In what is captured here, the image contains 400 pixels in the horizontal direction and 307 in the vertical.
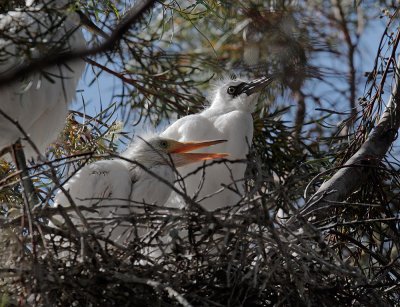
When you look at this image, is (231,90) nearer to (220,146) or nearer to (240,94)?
(240,94)

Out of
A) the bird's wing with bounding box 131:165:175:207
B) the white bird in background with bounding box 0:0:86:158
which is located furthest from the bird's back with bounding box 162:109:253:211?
the white bird in background with bounding box 0:0:86:158

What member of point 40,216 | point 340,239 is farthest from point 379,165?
point 40,216

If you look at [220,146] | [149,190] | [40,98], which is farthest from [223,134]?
[40,98]

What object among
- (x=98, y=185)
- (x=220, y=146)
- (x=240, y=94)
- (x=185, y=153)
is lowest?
(x=98, y=185)

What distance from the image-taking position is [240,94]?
13.6ft

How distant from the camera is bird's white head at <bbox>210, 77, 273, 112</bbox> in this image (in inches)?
161

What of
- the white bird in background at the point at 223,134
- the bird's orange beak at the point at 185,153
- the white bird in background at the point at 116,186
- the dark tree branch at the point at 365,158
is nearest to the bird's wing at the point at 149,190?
the white bird in background at the point at 116,186

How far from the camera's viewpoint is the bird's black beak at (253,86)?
13.4 feet

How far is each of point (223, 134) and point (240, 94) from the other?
0.26 metres

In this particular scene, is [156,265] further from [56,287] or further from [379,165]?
[379,165]

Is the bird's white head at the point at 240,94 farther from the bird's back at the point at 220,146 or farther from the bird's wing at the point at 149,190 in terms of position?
the bird's wing at the point at 149,190

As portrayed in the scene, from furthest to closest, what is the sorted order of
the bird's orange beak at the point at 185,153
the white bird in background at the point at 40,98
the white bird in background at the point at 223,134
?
the white bird in background at the point at 223,134
the bird's orange beak at the point at 185,153
the white bird in background at the point at 40,98

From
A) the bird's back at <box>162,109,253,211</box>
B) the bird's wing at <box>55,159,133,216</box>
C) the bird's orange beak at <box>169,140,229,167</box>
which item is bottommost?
the bird's wing at <box>55,159,133,216</box>

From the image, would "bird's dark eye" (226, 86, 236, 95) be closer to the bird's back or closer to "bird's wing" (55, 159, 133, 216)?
the bird's back
